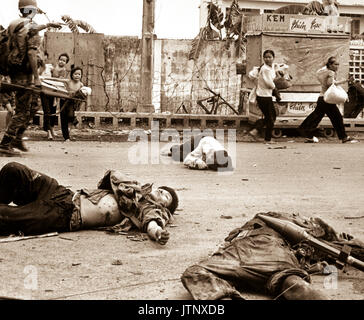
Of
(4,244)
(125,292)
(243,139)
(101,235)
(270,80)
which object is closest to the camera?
(125,292)

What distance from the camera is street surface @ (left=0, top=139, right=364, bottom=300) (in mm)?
4336

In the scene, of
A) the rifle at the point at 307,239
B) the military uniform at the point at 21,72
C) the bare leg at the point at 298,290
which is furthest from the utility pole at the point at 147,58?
the bare leg at the point at 298,290

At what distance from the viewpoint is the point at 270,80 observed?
549 inches

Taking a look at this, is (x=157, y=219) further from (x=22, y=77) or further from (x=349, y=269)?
(x=22, y=77)

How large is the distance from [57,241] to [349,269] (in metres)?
1.98

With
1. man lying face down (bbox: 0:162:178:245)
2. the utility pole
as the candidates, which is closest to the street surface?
man lying face down (bbox: 0:162:178:245)

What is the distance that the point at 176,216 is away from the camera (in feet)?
21.0

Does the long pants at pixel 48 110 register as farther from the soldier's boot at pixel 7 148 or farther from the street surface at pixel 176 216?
the soldier's boot at pixel 7 148

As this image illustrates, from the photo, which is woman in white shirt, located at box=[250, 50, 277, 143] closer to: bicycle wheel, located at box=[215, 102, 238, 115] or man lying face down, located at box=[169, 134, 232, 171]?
bicycle wheel, located at box=[215, 102, 238, 115]

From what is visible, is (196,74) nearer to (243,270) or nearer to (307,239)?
(307,239)

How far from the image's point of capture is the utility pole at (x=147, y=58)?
1608cm

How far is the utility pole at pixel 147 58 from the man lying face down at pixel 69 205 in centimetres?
1043
